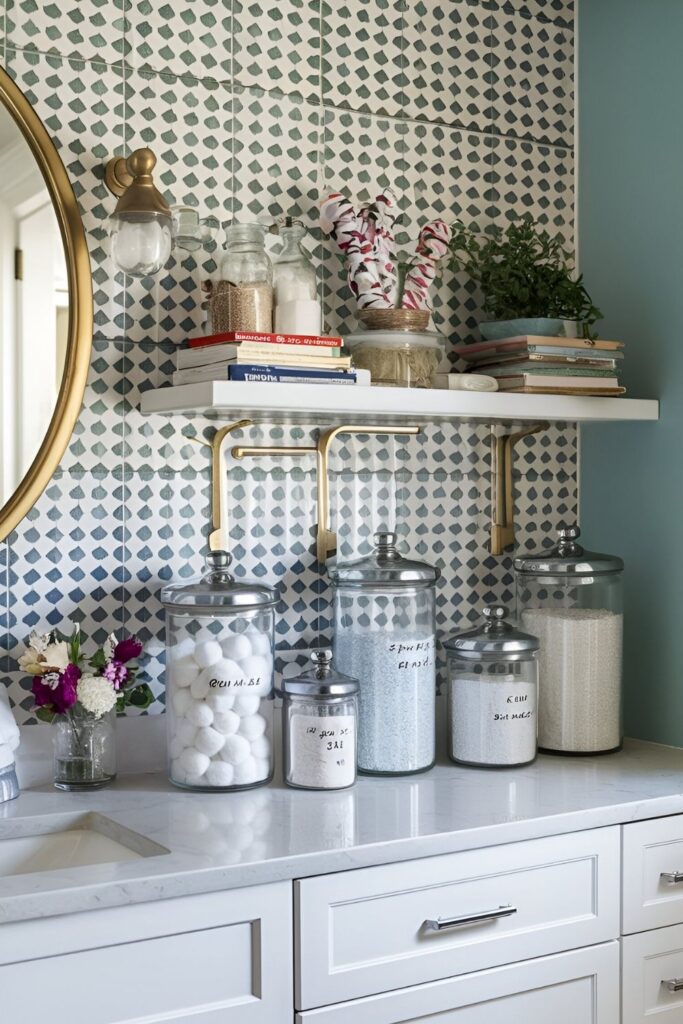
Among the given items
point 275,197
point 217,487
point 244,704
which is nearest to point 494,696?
point 244,704

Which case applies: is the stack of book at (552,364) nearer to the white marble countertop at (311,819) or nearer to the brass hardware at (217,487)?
the brass hardware at (217,487)

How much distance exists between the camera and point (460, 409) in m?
2.16

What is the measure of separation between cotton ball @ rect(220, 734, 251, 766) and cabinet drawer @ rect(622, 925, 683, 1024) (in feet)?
2.16

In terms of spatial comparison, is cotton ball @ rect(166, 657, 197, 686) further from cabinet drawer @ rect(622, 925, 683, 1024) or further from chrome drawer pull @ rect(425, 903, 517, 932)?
cabinet drawer @ rect(622, 925, 683, 1024)

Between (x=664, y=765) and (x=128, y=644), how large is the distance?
958 mm

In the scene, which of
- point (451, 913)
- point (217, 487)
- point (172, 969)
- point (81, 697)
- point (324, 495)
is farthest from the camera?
point (324, 495)

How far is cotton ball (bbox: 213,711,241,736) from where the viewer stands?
193 centimetres

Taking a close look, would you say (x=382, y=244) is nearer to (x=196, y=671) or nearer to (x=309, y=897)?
(x=196, y=671)

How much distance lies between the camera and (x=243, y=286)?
81.6 inches

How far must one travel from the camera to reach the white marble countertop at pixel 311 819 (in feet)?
4.99

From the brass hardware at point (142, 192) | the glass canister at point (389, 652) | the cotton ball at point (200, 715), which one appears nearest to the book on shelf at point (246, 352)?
the brass hardware at point (142, 192)

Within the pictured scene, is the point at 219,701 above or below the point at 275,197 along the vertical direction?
below

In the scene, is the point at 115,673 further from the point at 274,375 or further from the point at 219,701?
the point at 274,375

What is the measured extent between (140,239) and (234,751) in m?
0.82
